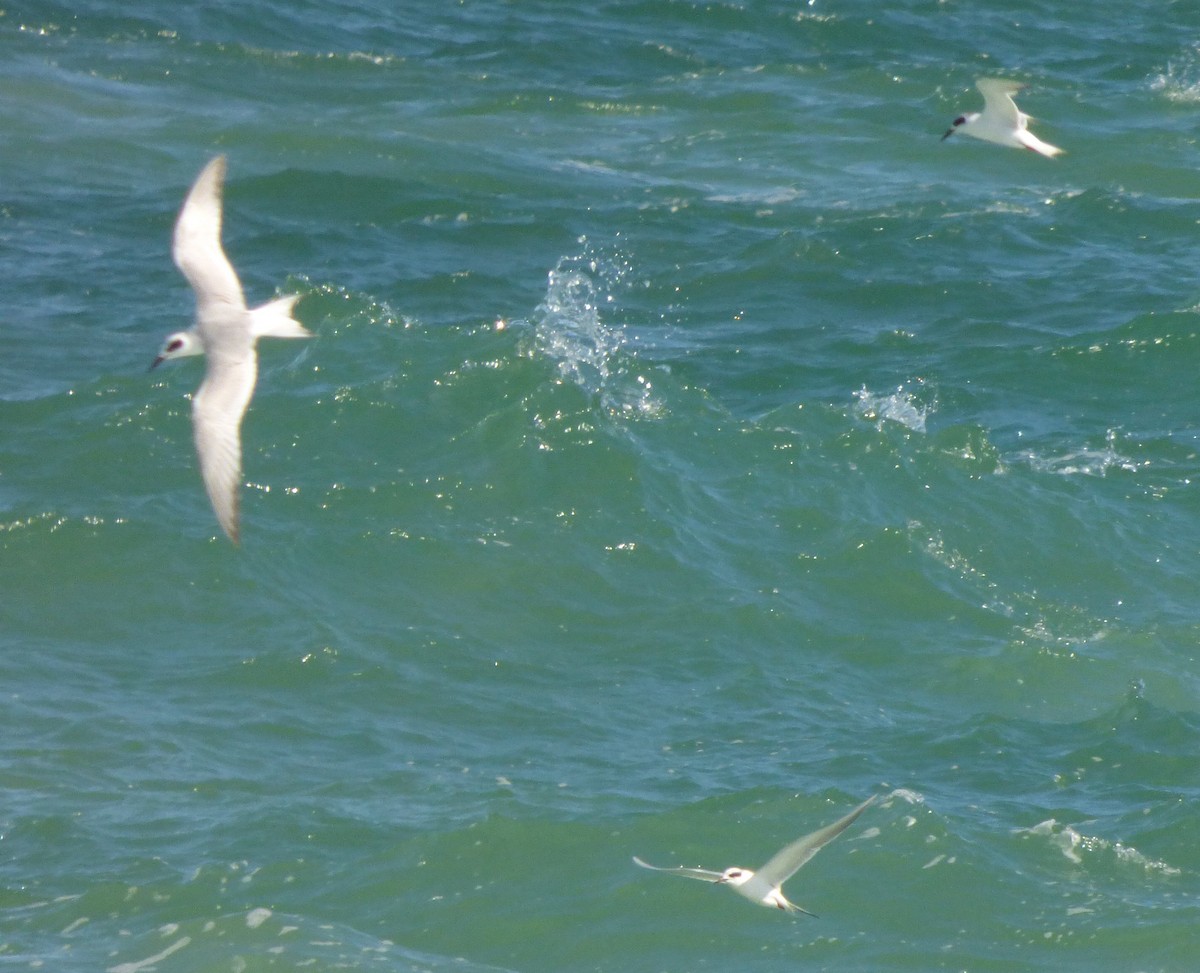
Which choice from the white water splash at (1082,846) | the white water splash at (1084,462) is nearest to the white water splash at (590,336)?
the white water splash at (1084,462)

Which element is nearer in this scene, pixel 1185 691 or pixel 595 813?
pixel 595 813

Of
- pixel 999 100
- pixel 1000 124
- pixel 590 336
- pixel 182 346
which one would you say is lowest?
pixel 590 336

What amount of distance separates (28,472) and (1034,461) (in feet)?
21.8

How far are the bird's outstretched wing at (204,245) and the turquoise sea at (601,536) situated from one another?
2.04m

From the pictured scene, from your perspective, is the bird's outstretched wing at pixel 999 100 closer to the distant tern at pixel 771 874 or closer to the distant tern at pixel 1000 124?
the distant tern at pixel 1000 124

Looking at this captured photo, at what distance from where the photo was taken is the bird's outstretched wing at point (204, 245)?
798 cm

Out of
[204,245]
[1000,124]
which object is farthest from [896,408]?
[204,245]

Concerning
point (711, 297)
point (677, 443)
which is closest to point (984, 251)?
point (711, 297)

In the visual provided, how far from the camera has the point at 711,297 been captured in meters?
14.3

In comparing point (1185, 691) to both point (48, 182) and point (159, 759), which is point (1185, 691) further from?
point (48, 182)

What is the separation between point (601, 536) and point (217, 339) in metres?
3.52

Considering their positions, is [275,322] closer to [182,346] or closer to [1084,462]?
[182,346]

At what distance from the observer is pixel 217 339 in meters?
7.74

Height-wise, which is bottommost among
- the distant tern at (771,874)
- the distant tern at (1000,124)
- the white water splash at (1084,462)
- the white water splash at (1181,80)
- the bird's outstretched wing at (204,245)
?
the distant tern at (771,874)
